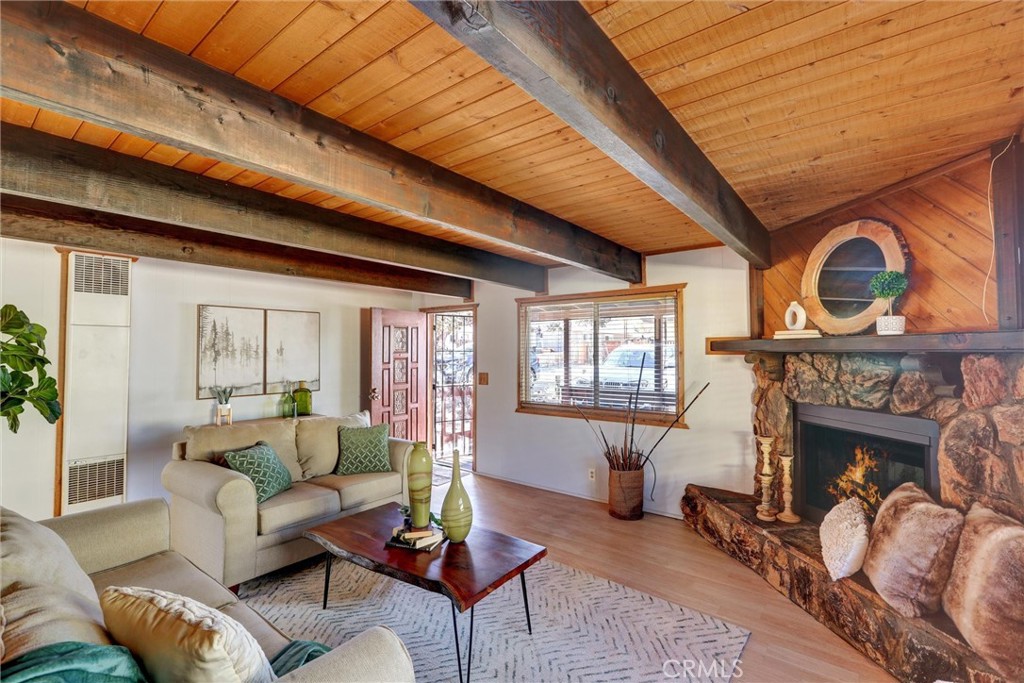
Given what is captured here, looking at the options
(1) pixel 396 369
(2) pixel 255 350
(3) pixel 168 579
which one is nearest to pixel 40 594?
(3) pixel 168 579

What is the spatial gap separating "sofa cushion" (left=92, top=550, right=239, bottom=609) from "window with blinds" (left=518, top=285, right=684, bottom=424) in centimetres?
327

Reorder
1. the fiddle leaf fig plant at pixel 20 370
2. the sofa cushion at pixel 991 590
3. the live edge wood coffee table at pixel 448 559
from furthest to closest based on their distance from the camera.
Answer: the fiddle leaf fig plant at pixel 20 370, the live edge wood coffee table at pixel 448 559, the sofa cushion at pixel 991 590

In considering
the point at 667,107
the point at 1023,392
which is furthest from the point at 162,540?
the point at 1023,392

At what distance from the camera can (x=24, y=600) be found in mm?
1136

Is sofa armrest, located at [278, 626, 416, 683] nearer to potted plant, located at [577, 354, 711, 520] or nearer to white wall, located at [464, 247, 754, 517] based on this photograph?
potted plant, located at [577, 354, 711, 520]

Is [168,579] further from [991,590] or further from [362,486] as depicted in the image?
[991,590]

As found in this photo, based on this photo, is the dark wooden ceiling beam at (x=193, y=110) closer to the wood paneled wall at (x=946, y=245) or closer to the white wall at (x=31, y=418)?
the wood paneled wall at (x=946, y=245)

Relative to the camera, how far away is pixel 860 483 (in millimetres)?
2809

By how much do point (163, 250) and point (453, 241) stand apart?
2.05 meters

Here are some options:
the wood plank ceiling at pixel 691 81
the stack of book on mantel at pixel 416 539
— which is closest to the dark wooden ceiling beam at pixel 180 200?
the wood plank ceiling at pixel 691 81

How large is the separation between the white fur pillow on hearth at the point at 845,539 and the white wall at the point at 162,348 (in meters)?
4.71

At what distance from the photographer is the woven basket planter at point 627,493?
151 inches

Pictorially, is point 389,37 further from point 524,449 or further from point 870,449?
point 524,449

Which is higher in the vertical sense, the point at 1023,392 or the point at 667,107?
the point at 667,107
